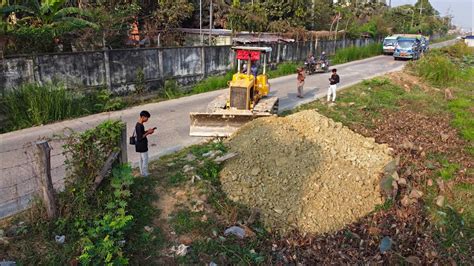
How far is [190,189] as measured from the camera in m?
6.96

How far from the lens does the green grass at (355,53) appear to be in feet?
103

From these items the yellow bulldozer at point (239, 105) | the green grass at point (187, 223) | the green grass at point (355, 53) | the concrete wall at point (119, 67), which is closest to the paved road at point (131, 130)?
the yellow bulldozer at point (239, 105)

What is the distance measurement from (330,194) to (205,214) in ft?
7.73

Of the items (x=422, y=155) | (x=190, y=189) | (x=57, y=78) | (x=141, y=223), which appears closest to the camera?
(x=141, y=223)

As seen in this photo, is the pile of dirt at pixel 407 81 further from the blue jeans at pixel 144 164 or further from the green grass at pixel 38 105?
the blue jeans at pixel 144 164

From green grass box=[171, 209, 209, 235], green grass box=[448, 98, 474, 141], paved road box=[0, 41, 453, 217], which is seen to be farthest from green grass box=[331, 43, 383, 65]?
green grass box=[171, 209, 209, 235]

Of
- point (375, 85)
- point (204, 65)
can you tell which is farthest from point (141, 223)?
point (375, 85)

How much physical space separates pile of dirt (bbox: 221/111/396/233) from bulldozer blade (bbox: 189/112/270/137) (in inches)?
32.0

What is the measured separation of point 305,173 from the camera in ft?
24.4

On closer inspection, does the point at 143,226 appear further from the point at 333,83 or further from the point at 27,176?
the point at 333,83

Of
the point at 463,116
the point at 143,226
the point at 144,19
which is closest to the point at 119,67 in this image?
the point at 143,226

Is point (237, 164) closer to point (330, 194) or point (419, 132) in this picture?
point (330, 194)

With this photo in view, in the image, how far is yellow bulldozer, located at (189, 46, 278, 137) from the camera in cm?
1004

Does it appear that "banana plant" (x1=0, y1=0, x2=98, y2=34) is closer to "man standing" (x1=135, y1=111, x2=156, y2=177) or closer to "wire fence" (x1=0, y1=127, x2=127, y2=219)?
"wire fence" (x1=0, y1=127, x2=127, y2=219)
